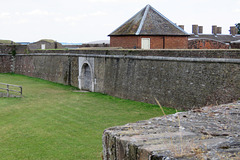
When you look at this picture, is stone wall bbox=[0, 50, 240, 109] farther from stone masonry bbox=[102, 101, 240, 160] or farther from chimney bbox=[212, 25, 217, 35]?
chimney bbox=[212, 25, 217, 35]

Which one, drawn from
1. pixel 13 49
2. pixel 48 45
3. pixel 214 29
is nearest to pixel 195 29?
pixel 214 29

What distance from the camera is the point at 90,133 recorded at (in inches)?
407

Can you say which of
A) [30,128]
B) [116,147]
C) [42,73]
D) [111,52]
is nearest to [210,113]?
[116,147]

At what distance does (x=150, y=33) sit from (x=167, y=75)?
8159 millimetres

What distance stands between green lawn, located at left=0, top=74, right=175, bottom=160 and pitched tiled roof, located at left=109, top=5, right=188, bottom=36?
5.81 metres

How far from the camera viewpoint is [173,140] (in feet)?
11.1

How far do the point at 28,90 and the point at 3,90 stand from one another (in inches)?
61.0

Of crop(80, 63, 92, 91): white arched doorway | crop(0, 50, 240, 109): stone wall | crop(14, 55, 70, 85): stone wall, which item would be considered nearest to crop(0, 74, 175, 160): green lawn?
crop(0, 50, 240, 109): stone wall

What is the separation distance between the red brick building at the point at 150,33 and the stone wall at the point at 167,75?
298 centimetres

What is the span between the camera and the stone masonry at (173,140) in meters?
2.97

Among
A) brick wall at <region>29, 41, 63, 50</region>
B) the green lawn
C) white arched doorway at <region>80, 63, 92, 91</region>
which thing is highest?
brick wall at <region>29, 41, 63, 50</region>

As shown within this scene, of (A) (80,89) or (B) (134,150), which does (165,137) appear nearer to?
(B) (134,150)

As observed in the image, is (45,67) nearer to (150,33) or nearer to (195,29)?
(150,33)

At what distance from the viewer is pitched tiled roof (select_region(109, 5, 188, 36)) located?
71.4 ft
